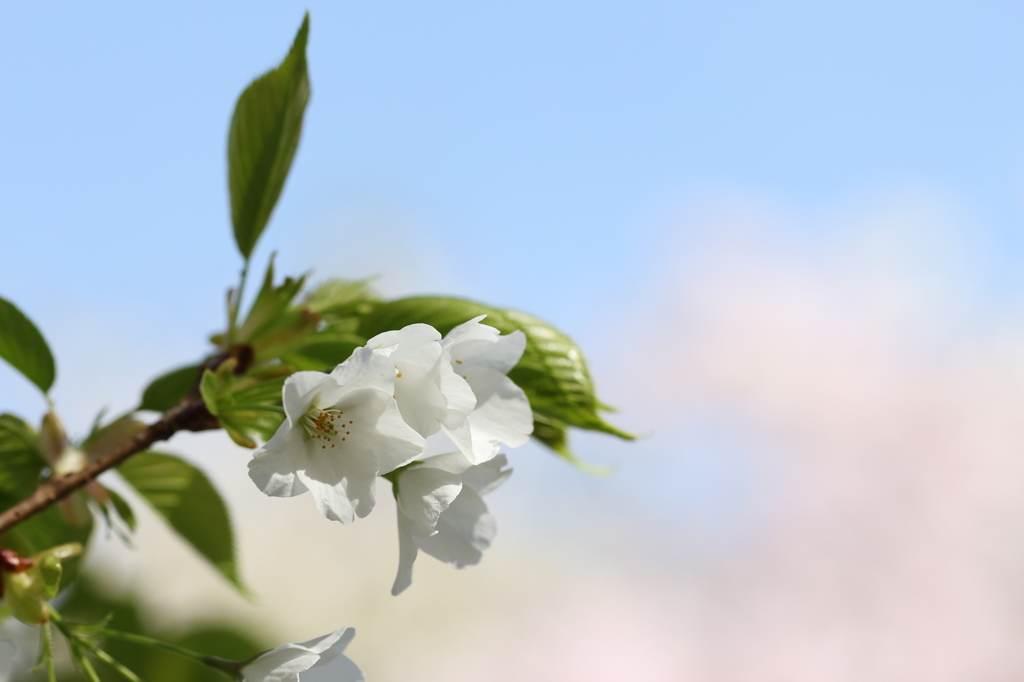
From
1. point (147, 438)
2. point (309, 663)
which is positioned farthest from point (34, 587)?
point (309, 663)

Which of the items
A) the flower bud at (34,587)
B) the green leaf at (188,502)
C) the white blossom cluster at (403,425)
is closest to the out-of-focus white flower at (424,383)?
the white blossom cluster at (403,425)

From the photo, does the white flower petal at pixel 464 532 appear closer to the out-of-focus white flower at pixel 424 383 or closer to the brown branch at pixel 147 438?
the out-of-focus white flower at pixel 424 383

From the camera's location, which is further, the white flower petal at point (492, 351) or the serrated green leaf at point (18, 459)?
the serrated green leaf at point (18, 459)

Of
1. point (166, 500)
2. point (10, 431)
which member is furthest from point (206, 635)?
point (10, 431)

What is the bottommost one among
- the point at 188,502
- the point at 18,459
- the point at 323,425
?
the point at 188,502

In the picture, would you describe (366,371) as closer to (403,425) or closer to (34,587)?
(403,425)

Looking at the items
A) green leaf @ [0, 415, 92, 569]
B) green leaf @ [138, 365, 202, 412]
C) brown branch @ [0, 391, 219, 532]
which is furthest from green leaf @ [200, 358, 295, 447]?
green leaf @ [0, 415, 92, 569]
